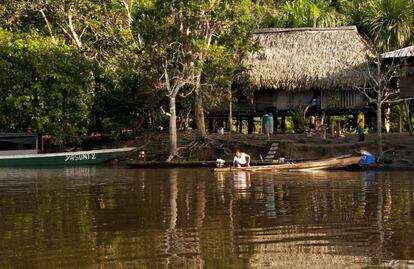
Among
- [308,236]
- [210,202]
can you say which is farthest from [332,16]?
[308,236]

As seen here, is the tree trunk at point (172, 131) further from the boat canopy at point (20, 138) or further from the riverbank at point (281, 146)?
the boat canopy at point (20, 138)

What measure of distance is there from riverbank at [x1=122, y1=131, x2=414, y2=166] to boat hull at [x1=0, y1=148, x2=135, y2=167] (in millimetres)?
1534

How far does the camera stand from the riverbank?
26375 mm

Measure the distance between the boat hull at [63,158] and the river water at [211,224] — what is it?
10.1m

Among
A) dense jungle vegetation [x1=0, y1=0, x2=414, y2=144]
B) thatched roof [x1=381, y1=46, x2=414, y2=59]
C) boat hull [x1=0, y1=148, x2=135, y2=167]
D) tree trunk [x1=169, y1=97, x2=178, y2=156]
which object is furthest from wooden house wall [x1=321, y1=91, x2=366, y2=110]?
boat hull [x1=0, y1=148, x2=135, y2=167]

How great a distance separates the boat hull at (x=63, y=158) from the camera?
30.7 metres

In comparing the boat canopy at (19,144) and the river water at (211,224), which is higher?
the boat canopy at (19,144)

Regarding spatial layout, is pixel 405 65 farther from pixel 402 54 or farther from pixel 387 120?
pixel 387 120

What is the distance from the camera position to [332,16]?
39375mm

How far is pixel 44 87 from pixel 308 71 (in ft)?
40.6

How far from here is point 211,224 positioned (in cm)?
1157

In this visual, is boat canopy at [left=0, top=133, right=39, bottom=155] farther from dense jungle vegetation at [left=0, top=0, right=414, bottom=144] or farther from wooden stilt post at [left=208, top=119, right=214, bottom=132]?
wooden stilt post at [left=208, top=119, right=214, bottom=132]

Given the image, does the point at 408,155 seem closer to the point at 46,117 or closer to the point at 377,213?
the point at 377,213

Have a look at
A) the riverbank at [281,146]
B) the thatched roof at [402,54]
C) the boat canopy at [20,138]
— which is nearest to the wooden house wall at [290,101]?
the riverbank at [281,146]
